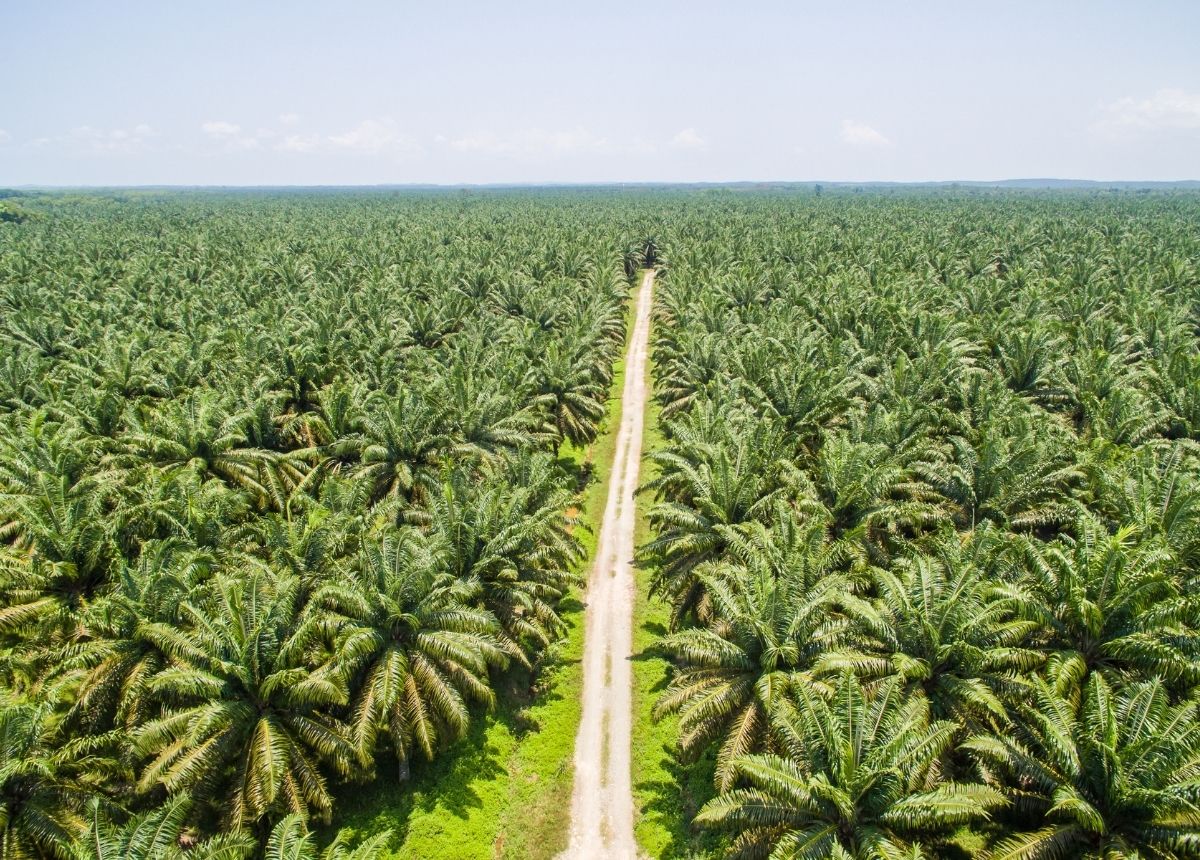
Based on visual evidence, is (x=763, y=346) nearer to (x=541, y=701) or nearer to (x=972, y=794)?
(x=541, y=701)

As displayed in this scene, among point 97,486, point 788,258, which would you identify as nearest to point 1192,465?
point 97,486

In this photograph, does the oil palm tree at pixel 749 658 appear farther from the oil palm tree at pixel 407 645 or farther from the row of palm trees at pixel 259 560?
the row of palm trees at pixel 259 560

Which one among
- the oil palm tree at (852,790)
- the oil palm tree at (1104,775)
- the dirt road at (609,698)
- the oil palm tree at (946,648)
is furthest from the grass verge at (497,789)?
the oil palm tree at (1104,775)

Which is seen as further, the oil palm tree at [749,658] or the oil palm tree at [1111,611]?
the oil palm tree at [749,658]

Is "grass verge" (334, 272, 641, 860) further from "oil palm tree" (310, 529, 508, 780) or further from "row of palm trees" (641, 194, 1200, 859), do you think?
"row of palm trees" (641, 194, 1200, 859)

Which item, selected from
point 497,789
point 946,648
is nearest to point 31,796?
point 497,789

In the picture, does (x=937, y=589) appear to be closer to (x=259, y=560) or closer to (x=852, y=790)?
(x=852, y=790)

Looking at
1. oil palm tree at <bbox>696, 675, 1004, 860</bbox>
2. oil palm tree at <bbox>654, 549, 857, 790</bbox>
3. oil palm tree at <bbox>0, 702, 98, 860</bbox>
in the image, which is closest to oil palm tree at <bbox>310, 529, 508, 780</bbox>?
oil palm tree at <bbox>654, 549, 857, 790</bbox>
